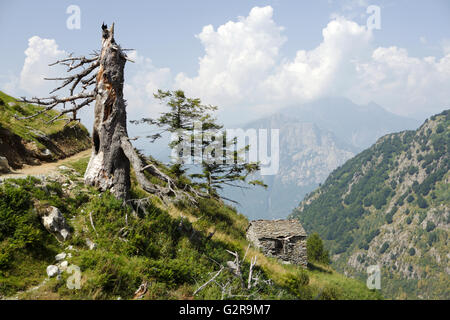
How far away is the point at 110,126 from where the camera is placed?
964 centimetres

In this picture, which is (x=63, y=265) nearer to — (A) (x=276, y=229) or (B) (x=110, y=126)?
(B) (x=110, y=126)

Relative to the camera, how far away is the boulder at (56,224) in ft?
23.0

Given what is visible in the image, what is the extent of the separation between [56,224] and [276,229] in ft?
79.0

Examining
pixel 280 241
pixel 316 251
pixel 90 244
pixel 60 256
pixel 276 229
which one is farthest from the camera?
pixel 316 251

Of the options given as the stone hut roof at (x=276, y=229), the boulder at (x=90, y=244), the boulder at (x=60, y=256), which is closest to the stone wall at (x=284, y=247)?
the stone hut roof at (x=276, y=229)

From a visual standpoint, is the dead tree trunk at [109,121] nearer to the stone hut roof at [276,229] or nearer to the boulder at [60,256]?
the boulder at [60,256]

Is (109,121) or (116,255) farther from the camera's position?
(109,121)

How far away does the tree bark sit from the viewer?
30.8ft

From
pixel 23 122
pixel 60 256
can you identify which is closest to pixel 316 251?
pixel 23 122

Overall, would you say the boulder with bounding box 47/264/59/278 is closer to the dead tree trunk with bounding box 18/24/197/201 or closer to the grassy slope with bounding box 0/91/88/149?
the dead tree trunk with bounding box 18/24/197/201

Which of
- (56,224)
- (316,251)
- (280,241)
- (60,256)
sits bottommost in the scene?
(316,251)

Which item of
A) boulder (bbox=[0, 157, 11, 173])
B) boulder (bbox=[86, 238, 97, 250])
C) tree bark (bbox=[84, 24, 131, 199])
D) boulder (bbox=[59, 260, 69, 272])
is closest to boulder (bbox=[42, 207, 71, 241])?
boulder (bbox=[86, 238, 97, 250])

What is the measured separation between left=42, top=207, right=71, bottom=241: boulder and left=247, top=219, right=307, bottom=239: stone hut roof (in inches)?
834

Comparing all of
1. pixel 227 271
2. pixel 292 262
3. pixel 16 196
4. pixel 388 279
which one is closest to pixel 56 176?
pixel 16 196
